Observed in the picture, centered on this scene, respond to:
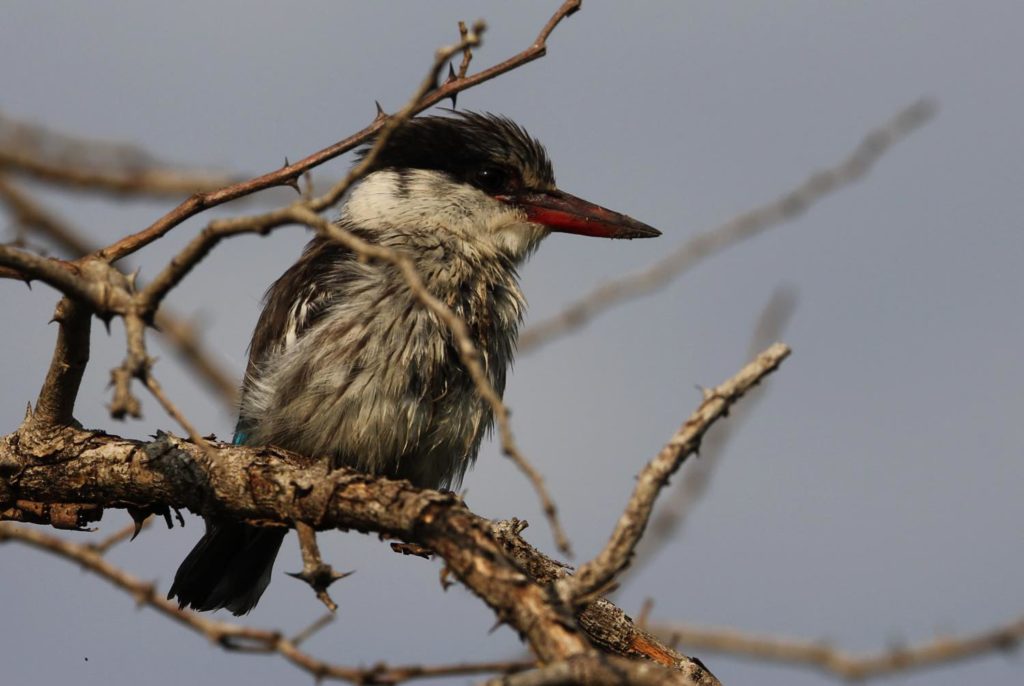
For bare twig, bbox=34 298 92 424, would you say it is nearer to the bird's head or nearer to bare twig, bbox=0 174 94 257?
bare twig, bbox=0 174 94 257

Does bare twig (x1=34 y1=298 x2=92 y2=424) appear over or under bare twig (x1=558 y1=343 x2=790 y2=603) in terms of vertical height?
over

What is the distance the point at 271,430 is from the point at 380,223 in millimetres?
1034

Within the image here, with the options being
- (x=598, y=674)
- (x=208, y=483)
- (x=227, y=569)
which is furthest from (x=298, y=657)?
→ (x=227, y=569)

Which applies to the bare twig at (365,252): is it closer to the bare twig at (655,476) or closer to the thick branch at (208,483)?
the bare twig at (655,476)

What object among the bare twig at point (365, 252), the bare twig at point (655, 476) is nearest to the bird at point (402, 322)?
the bare twig at point (365, 252)

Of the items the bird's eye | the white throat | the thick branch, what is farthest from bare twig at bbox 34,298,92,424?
the bird's eye

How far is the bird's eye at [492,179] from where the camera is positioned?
5078 millimetres

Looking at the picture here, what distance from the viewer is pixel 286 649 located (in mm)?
A: 2018

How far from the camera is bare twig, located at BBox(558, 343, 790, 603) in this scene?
232cm

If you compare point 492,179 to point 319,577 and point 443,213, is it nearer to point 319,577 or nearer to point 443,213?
point 443,213

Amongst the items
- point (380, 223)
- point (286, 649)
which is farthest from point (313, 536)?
point (380, 223)

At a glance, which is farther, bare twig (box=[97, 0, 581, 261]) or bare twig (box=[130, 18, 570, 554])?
bare twig (box=[97, 0, 581, 261])

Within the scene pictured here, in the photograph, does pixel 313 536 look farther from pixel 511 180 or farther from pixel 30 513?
pixel 511 180

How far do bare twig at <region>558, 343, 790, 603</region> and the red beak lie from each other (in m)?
2.66
